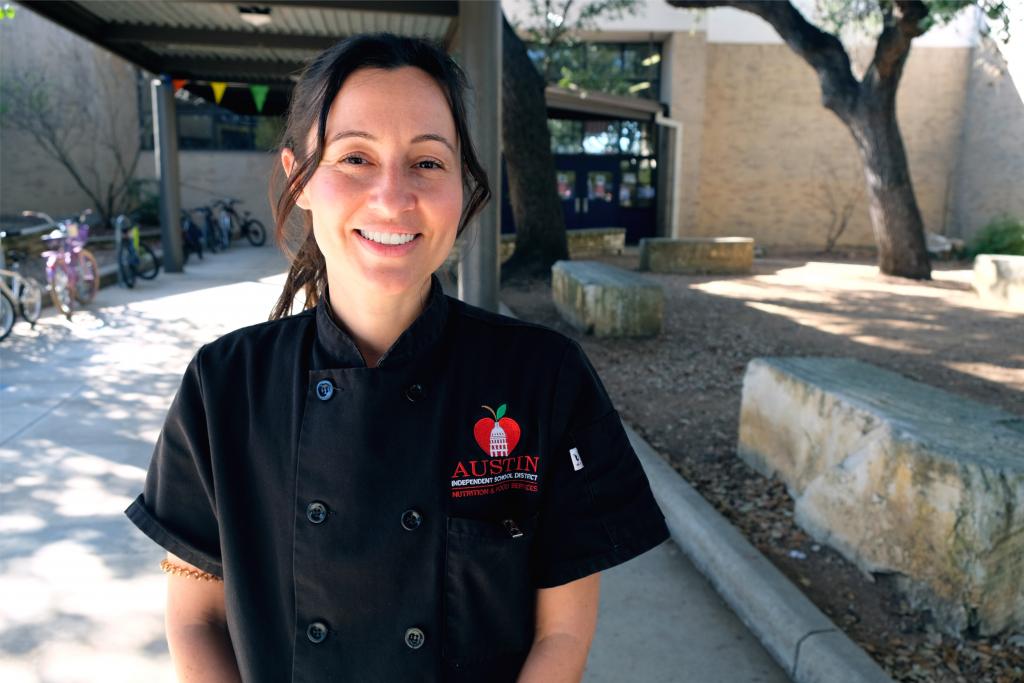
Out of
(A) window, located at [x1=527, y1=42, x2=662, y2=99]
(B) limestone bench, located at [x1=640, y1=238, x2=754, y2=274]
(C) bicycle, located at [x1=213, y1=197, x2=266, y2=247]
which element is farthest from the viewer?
(C) bicycle, located at [x1=213, y1=197, x2=266, y2=247]

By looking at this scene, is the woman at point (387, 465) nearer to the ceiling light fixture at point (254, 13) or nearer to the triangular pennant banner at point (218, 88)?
the ceiling light fixture at point (254, 13)

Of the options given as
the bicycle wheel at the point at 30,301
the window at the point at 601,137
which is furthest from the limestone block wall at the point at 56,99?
the bicycle wheel at the point at 30,301

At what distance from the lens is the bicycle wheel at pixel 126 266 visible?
11.1m

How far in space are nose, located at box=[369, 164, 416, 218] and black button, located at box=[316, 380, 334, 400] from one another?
0.88 ft

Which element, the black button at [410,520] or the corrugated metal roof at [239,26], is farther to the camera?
the corrugated metal roof at [239,26]

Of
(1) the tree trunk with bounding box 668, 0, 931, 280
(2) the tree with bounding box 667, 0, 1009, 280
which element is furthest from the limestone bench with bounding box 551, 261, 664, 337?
(1) the tree trunk with bounding box 668, 0, 931, 280

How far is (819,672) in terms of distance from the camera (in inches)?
101

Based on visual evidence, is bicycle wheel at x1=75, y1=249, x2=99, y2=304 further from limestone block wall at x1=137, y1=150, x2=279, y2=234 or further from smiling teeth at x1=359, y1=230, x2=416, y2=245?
limestone block wall at x1=137, y1=150, x2=279, y2=234

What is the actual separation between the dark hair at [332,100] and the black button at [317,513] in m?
0.51

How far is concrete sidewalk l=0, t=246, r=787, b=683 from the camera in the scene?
2762 millimetres

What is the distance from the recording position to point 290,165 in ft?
4.79

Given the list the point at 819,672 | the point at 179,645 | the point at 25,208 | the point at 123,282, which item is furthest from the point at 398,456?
the point at 25,208

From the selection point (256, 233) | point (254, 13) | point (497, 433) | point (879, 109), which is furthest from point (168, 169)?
point (497, 433)

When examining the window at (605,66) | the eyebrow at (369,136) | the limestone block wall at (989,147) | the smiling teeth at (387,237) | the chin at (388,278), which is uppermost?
the window at (605,66)
